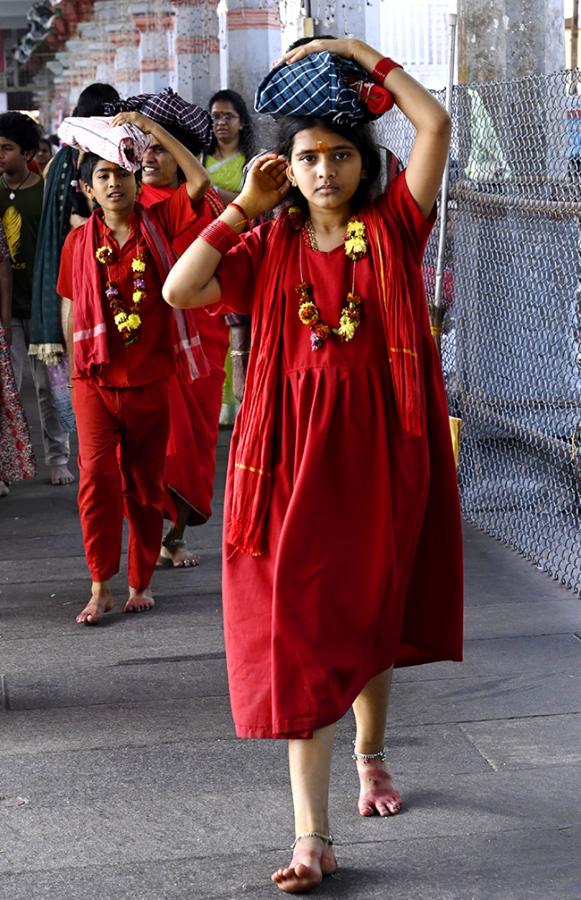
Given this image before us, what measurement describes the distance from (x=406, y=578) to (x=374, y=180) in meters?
0.94

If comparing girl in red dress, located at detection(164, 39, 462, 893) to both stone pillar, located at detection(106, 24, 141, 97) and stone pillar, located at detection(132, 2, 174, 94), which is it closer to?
stone pillar, located at detection(132, 2, 174, 94)

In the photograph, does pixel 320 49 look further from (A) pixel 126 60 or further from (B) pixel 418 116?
(A) pixel 126 60

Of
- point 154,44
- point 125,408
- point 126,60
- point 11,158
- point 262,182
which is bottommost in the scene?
point 125,408

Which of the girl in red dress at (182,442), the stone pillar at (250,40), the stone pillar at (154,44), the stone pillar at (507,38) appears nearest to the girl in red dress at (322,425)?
the girl in red dress at (182,442)

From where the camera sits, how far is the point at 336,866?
3.32m

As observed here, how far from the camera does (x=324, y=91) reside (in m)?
3.18

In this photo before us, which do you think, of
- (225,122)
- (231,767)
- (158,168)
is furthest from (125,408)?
(225,122)

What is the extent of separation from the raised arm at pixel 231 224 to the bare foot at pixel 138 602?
241cm

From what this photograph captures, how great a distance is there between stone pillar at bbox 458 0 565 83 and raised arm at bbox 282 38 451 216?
4622mm

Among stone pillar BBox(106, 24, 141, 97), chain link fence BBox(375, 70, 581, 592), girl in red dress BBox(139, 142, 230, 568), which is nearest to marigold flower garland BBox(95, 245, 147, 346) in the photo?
girl in red dress BBox(139, 142, 230, 568)

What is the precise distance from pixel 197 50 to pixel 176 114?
9751mm

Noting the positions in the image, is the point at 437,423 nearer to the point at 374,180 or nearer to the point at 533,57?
the point at 374,180

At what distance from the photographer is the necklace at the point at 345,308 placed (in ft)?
10.7

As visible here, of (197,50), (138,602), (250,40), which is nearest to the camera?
(138,602)
